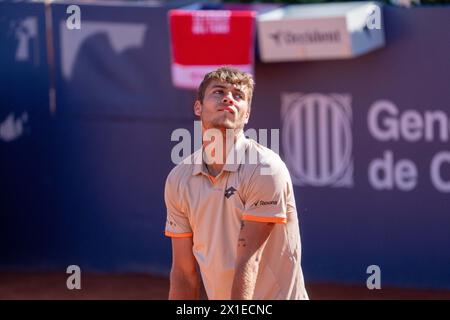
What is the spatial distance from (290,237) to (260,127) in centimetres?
403

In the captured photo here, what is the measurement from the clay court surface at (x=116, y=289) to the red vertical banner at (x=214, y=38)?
1.78 metres

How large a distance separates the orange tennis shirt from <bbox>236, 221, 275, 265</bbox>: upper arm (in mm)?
28

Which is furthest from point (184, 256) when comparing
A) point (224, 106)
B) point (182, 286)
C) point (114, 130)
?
point (114, 130)

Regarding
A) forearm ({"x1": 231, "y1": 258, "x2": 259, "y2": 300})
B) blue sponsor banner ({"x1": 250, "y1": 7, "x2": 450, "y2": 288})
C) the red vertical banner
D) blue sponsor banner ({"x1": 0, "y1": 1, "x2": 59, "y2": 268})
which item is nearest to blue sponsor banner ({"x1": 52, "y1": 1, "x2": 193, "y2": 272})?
blue sponsor banner ({"x1": 0, "y1": 1, "x2": 59, "y2": 268})

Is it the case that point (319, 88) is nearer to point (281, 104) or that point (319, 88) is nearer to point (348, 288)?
point (281, 104)

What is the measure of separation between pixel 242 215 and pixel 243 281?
254mm

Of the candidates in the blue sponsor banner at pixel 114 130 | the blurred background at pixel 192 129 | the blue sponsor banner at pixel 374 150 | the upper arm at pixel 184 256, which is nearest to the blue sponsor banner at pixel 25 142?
the blurred background at pixel 192 129

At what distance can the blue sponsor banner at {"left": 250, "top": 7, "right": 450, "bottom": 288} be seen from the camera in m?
7.00

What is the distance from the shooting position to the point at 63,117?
7938mm

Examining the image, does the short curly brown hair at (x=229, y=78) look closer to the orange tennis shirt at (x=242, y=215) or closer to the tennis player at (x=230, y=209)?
the tennis player at (x=230, y=209)

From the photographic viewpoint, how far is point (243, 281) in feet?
10.6

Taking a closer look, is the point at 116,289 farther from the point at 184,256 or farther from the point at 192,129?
the point at 184,256

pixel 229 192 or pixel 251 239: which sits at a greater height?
pixel 229 192

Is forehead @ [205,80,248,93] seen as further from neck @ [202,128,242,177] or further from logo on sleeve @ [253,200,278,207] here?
logo on sleeve @ [253,200,278,207]
